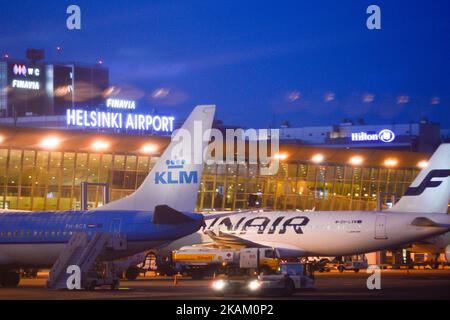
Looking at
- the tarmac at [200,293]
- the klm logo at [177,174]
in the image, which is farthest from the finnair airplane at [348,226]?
the klm logo at [177,174]

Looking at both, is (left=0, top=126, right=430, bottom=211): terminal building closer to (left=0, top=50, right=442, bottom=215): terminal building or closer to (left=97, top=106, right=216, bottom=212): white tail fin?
(left=0, top=50, right=442, bottom=215): terminal building

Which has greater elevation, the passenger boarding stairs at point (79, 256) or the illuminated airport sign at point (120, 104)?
the illuminated airport sign at point (120, 104)

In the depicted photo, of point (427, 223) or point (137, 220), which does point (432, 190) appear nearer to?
point (427, 223)

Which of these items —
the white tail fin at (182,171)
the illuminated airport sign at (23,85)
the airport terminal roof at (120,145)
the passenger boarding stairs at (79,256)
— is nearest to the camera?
the passenger boarding stairs at (79,256)

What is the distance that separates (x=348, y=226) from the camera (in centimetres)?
6456

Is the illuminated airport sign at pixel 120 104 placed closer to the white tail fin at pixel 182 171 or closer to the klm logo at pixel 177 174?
the white tail fin at pixel 182 171

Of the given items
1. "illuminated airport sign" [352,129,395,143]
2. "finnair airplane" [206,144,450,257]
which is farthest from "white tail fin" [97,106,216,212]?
"illuminated airport sign" [352,129,395,143]

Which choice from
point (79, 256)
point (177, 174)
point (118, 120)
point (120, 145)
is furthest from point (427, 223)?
point (118, 120)

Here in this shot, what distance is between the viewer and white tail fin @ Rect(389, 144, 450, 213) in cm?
6619

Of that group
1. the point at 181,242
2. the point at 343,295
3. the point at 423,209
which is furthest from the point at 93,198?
the point at 343,295

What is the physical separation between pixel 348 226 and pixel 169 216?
23725 mm

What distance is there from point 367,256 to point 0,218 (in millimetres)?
46764

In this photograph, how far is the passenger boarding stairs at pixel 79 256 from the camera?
44812 mm

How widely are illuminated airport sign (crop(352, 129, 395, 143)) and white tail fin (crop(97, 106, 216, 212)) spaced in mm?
121585
